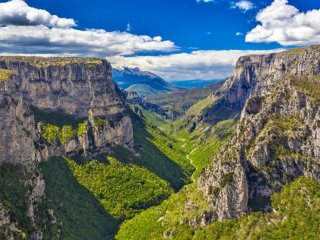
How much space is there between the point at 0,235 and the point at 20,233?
11904 mm

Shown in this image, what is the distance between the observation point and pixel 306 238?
19600cm

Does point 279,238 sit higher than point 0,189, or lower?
lower

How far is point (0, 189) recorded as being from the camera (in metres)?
200

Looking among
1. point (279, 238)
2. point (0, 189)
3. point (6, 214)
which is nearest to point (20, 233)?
point (6, 214)

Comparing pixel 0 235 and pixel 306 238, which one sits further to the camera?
pixel 306 238

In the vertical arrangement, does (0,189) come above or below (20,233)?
above

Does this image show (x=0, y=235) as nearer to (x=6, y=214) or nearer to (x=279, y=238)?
(x=6, y=214)

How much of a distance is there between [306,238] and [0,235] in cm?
12113

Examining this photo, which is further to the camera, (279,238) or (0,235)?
(279,238)

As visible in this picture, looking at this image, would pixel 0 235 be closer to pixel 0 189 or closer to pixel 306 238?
pixel 0 189

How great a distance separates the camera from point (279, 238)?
655 ft

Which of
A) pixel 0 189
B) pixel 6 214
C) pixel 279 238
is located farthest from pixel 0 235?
pixel 279 238

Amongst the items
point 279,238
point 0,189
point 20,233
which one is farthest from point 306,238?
point 0,189

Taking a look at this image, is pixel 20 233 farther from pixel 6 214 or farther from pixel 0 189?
pixel 0 189
